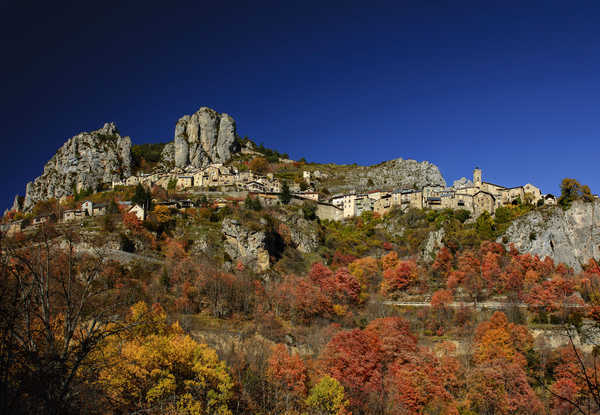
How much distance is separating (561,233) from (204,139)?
343 ft

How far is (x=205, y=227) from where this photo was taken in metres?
67.8

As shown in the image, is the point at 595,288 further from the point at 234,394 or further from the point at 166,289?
the point at 166,289

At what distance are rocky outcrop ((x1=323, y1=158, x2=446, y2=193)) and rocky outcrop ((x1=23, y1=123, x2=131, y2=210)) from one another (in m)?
56.5

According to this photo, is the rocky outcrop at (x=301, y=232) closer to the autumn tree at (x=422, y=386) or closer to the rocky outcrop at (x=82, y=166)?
the autumn tree at (x=422, y=386)

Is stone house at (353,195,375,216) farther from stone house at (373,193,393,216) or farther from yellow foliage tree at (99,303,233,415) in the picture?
yellow foliage tree at (99,303,233,415)

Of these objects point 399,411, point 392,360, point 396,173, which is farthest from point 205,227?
point 396,173

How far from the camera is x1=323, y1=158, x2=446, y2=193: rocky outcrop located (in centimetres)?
11950

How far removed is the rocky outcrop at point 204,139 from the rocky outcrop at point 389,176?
3652cm

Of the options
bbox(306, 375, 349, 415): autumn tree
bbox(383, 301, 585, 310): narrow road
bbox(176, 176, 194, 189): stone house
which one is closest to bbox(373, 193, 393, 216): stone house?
bbox(383, 301, 585, 310): narrow road

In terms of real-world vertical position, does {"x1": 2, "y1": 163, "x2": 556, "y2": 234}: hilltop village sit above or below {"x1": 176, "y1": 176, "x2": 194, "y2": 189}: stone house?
below

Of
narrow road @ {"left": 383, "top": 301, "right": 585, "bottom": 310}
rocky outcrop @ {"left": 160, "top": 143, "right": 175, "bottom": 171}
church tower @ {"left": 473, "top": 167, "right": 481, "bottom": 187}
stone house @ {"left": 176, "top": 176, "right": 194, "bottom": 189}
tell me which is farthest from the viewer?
rocky outcrop @ {"left": 160, "top": 143, "right": 175, "bottom": 171}

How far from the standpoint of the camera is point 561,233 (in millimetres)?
62062

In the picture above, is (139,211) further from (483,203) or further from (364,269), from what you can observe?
(483,203)

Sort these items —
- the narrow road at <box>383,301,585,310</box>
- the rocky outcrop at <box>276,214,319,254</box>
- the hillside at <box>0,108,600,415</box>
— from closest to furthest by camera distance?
the hillside at <box>0,108,600,415</box> < the narrow road at <box>383,301,585,310</box> < the rocky outcrop at <box>276,214,319,254</box>
